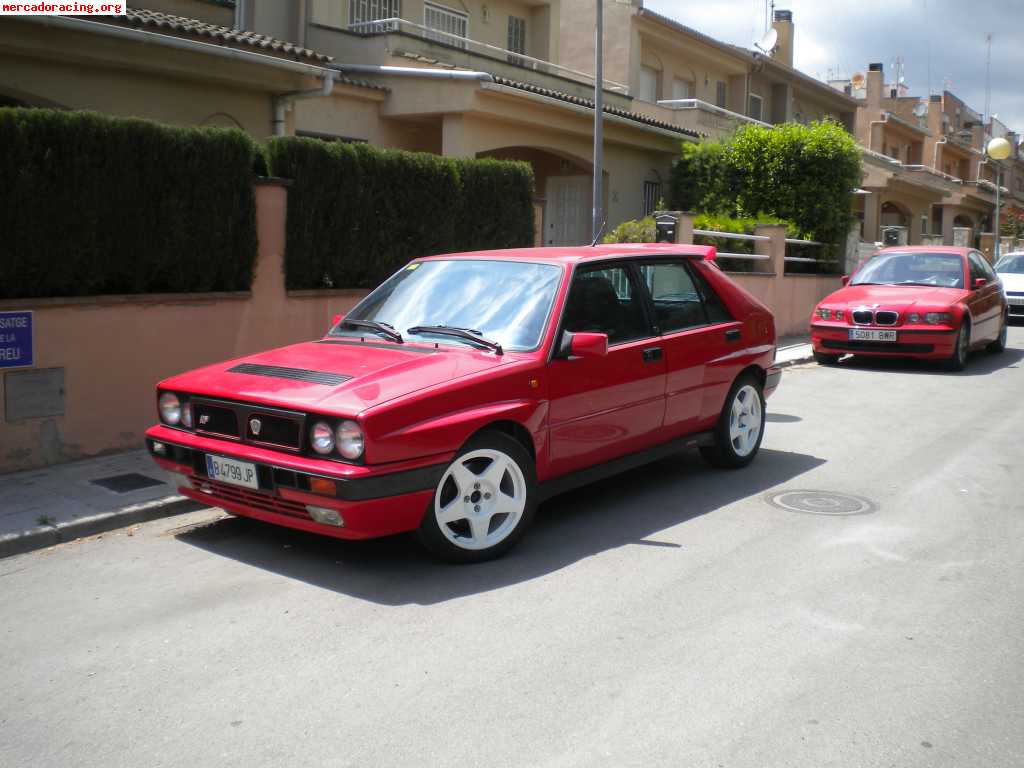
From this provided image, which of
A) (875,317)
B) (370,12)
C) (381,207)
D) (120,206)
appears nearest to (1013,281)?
(875,317)

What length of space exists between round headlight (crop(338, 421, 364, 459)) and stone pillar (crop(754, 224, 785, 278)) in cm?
1353

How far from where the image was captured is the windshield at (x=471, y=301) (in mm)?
6070

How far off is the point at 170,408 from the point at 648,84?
984 inches

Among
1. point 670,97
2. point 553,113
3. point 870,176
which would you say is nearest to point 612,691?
point 553,113

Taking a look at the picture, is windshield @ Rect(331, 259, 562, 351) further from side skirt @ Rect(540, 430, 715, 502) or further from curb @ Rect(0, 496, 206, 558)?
curb @ Rect(0, 496, 206, 558)

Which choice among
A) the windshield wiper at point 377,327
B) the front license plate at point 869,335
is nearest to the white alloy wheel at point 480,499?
the windshield wiper at point 377,327

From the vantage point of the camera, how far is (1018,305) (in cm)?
2198

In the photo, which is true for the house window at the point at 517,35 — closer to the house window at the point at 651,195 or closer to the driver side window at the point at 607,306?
the house window at the point at 651,195

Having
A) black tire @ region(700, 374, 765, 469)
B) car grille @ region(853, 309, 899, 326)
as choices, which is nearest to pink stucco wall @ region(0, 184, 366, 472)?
black tire @ region(700, 374, 765, 469)

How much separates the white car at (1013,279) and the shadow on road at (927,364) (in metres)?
5.80

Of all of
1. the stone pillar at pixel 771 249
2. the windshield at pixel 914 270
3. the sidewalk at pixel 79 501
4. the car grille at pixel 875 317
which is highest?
the stone pillar at pixel 771 249

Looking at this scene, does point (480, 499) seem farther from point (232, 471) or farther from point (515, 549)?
point (232, 471)

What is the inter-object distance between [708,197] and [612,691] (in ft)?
60.4

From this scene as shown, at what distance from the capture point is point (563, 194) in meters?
21.6
